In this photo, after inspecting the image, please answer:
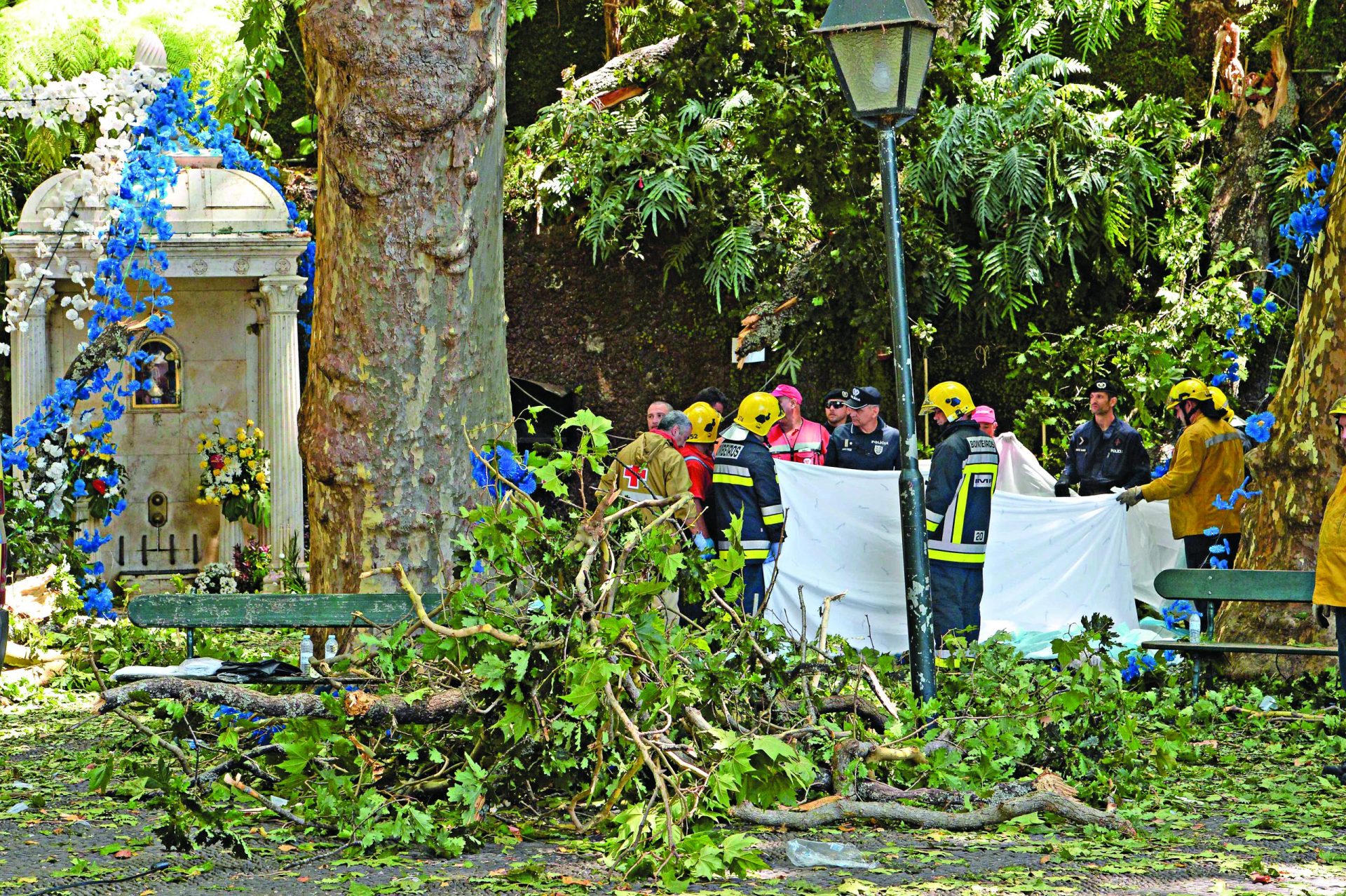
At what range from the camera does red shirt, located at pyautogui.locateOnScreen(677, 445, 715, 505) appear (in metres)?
9.61

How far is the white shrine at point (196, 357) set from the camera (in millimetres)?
13367

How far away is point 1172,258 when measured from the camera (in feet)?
47.8

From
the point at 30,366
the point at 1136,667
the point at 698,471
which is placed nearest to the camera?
the point at 1136,667

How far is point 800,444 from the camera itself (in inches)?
430

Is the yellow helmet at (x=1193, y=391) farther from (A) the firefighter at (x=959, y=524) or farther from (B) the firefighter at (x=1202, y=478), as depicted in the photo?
(A) the firefighter at (x=959, y=524)

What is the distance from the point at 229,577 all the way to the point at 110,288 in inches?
102

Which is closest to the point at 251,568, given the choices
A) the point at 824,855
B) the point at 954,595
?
the point at 954,595

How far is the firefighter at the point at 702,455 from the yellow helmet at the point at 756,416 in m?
0.37

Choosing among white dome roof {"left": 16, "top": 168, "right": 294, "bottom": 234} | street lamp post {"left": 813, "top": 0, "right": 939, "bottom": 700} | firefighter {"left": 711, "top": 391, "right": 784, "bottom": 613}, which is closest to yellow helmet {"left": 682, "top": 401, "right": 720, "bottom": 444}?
firefighter {"left": 711, "top": 391, "right": 784, "bottom": 613}

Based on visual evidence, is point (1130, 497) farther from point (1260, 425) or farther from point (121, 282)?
point (121, 282)

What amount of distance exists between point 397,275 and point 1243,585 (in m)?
4.53

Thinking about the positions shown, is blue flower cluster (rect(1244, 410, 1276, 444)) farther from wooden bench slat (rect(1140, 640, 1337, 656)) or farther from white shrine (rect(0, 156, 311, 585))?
white shrine (rect(0, 156, 311, 585))

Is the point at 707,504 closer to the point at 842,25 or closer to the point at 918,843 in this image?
the point at 842,25

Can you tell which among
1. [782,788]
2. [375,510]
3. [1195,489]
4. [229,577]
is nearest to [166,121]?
[229,577]
